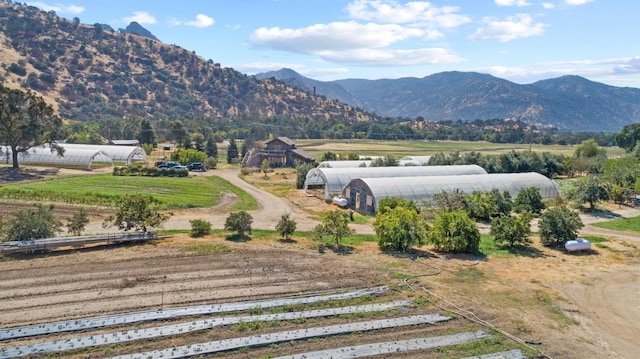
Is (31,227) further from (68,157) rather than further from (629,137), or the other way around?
(629,137)

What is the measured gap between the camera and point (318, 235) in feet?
105

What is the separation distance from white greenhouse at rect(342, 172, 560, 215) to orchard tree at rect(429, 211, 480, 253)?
11894mm

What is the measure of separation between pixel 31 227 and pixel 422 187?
34544mm

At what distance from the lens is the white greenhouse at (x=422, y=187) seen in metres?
44.2

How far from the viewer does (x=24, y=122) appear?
58188mm

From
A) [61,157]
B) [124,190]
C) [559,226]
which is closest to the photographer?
[559,226]

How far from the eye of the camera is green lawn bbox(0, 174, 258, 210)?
4388 centimetres

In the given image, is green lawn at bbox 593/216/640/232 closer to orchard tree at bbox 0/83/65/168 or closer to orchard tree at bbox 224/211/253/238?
orchard tree at bbox 224/211/253/238

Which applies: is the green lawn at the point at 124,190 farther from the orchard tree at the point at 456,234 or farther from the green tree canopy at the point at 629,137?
the green tree canopy at the point at 629,137

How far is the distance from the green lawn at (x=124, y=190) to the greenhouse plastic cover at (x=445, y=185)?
13366 millimetres

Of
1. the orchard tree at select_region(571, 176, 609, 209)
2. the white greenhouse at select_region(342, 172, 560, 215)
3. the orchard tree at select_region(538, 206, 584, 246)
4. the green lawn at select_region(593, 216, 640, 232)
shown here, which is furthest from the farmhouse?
the orchard tree at select_region(538, 206, 584, 246)

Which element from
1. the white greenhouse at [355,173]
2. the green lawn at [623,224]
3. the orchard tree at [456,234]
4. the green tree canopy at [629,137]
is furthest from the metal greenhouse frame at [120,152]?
the green tree canopy at [629,137]

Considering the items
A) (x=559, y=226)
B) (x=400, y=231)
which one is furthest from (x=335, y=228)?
(x=559, y=226)

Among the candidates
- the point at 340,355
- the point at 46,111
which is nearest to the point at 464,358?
the point at 340,355
